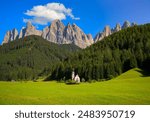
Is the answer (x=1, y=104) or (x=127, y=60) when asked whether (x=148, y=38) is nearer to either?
(x=127, y=60)

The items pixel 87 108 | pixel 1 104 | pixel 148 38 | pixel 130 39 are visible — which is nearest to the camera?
pixel 87 108

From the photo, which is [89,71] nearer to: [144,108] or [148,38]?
[148,38]

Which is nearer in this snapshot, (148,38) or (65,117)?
(65,117)

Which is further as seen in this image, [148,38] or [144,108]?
[148,38]

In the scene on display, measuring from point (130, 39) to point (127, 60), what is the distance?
131ft

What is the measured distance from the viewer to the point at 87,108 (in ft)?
70.6

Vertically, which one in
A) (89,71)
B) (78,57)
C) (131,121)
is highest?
(78,57)

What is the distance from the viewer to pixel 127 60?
99625 mm

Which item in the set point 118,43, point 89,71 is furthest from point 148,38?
point 89,71

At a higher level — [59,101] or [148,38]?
[148,38]

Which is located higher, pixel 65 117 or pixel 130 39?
pixel 130 39

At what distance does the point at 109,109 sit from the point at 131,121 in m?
2.87

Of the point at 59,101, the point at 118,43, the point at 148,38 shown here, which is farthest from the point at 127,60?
the point at 59,101

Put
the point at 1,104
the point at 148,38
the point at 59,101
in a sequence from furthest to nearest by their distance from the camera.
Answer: the point at 148,38
the point at 59,101
the point at 1,104
